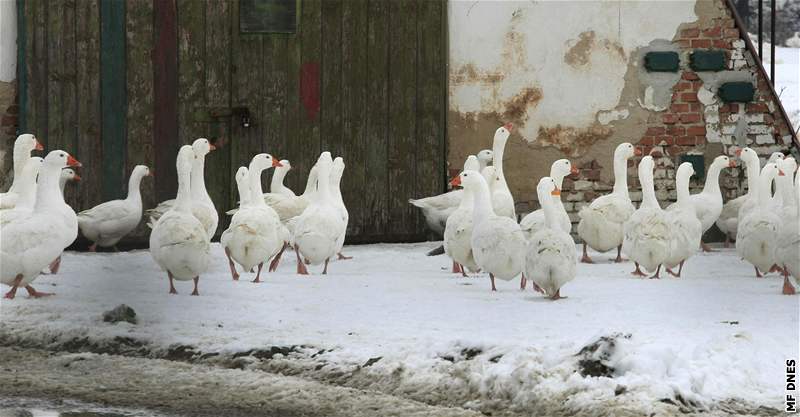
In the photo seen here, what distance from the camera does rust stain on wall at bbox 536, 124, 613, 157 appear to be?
547 inches

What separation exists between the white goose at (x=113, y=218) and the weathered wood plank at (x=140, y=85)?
0.62m

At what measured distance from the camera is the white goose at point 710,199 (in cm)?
1266

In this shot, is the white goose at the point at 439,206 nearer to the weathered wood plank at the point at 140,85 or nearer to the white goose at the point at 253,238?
the white goose at the point at 253,238

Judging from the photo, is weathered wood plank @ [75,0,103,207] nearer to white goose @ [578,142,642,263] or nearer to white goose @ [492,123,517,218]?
white goose @ [492,123,517,218]

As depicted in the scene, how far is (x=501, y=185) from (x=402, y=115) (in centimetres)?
149

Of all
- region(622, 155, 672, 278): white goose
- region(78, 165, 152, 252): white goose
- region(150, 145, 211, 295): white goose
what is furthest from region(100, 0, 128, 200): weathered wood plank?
region(622, 155, 672, 278): white goose

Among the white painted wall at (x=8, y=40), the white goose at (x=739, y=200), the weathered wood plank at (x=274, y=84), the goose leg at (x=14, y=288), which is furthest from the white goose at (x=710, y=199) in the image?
the white painted wall at (x=8, y=40)

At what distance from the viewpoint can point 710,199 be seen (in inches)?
502

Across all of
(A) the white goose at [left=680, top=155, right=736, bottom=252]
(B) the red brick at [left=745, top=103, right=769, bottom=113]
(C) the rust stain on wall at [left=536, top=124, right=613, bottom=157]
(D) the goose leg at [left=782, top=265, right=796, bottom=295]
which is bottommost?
(D) the goose leg at [left=782, top=265, right=796, bottom=295]

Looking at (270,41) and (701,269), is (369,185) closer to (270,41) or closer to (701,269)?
(270,41)

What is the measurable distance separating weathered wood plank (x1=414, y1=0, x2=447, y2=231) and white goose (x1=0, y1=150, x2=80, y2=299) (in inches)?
165

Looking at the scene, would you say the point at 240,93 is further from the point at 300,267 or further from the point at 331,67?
the point at 300,267

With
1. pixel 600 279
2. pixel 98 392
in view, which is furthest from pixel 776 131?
pixel 98 392

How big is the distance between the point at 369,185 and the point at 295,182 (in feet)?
2.14
